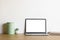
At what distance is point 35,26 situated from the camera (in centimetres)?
151

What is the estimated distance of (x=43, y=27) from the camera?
1.51 m

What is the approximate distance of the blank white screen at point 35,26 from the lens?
4.92 ft

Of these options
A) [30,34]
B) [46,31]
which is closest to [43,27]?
[46,31]

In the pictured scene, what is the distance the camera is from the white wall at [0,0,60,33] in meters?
1.54

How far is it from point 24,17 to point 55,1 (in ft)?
1.57

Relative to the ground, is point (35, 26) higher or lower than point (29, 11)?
lower

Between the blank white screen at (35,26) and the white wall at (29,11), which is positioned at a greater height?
the white wall at (29,11)

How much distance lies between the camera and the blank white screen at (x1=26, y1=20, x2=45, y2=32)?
150cm

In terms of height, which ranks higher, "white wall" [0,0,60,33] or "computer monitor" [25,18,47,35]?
"white wall" [0,0,60,33]

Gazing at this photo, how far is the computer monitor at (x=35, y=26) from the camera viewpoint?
1496 mm

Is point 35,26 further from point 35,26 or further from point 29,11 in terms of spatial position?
point 29,11

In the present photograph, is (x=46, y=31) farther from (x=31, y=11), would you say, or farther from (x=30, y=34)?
(x=31, y=11)

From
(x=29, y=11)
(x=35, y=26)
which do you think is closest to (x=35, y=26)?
(x=35, y=26)

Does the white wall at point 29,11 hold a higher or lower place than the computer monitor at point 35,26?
higher
